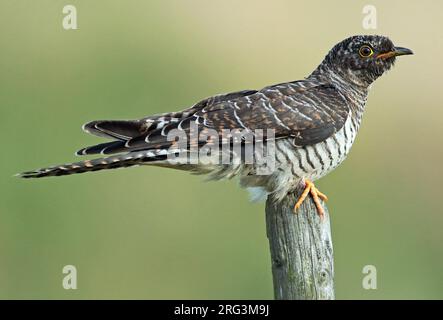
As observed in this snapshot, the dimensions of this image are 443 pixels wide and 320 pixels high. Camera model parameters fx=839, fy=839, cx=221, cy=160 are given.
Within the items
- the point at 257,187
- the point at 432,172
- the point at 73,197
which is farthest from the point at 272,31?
the point at 257,187

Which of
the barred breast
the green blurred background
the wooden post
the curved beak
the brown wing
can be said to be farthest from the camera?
the green blurred background

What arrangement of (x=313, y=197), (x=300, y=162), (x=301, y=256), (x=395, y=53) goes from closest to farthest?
(x=301, y=256) → (x=313, y=197) → (x=300, y=162) → (x=395, y=53)

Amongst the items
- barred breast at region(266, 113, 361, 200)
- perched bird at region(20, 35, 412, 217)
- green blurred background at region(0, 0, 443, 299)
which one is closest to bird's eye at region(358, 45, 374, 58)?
perched bird at region(20, 35, 412, 217)

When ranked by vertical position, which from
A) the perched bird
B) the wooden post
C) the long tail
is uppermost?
the perched bird

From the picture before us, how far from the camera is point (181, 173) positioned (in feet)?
28.8

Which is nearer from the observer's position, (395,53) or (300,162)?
(300,162)

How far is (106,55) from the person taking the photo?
9.77m

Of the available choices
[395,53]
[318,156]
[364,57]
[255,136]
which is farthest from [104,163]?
[395,53]

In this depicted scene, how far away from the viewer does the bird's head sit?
6.11 meters

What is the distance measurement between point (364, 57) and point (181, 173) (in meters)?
3.14

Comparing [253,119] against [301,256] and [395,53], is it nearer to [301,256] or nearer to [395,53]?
[301,256]

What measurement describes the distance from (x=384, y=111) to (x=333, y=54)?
3.62 m

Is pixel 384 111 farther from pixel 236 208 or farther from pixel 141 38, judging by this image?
pixel 141 38

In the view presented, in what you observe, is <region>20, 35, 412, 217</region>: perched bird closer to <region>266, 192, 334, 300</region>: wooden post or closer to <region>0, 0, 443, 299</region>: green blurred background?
<region>266, 192, 334, 300</region>: wooden post
